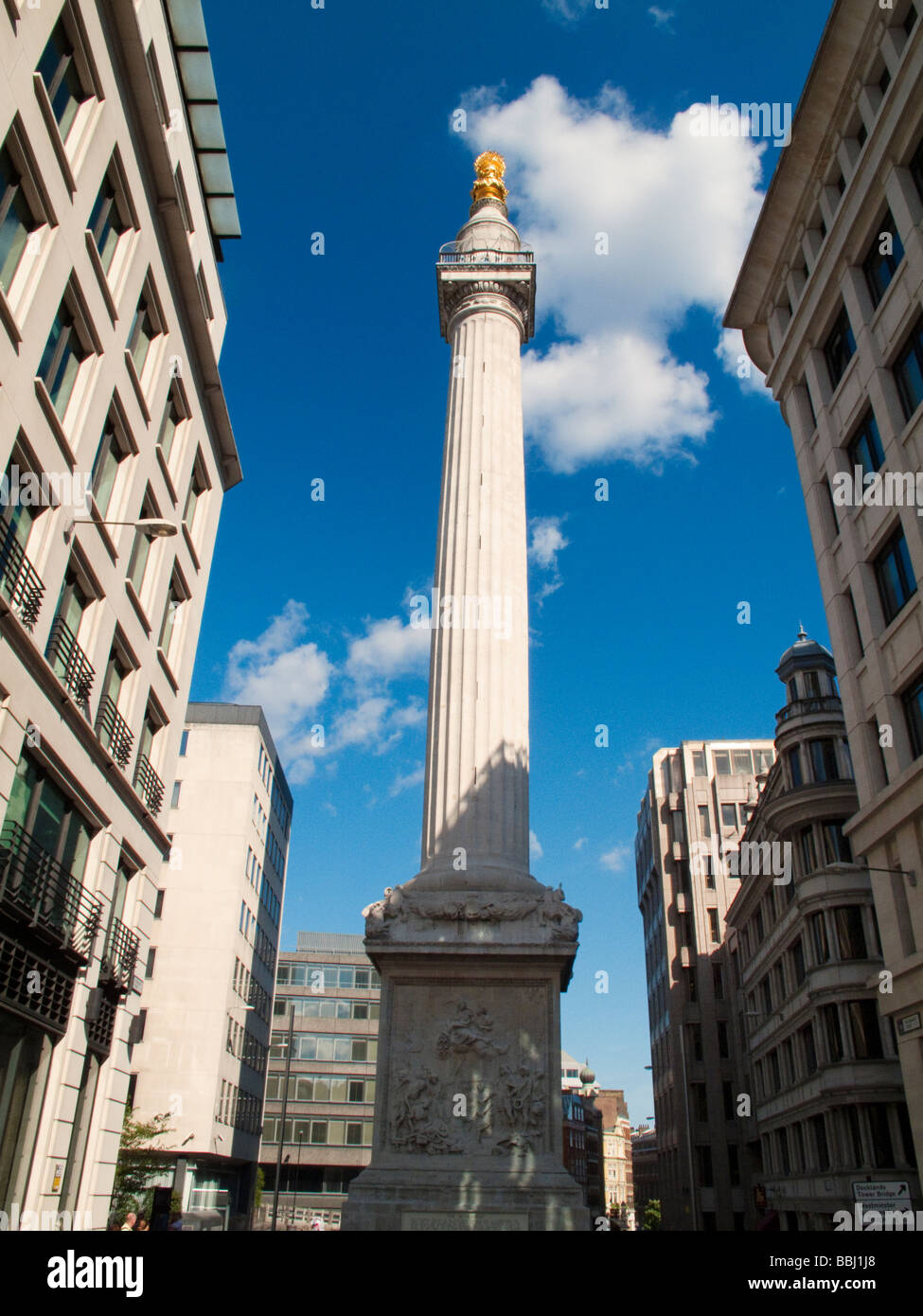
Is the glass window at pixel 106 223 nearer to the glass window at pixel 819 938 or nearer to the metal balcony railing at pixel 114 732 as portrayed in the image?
the metal balcony railing at pixel 114 732

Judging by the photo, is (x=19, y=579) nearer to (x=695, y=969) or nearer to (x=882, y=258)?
(x=882, y=258)

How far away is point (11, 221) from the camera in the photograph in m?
15.7

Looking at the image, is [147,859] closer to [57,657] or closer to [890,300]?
[57,657]

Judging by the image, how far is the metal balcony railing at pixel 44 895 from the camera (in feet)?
50.7

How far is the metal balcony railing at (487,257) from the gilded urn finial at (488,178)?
205 inches

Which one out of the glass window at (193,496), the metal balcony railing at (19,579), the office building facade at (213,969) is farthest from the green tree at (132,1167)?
the metal balcony railing at (19,579)

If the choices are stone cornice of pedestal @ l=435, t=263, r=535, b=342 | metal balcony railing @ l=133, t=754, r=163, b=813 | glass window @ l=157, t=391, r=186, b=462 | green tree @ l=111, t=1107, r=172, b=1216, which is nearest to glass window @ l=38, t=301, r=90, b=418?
glass window @ l=157, t=391, r=186, b=462

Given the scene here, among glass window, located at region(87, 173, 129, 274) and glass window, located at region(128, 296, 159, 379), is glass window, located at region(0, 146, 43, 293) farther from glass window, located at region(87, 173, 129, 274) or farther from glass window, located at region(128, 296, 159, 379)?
glass window, located at region(128, 296, 159, 379)

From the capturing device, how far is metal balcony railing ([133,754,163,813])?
22.9 meters

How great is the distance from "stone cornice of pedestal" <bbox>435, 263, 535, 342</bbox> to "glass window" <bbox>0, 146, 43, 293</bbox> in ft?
62.4

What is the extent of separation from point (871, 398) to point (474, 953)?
15.1 m

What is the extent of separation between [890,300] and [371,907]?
1754 cm

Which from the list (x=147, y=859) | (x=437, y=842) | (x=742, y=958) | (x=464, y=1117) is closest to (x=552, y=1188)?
(x=464, y=1117)
